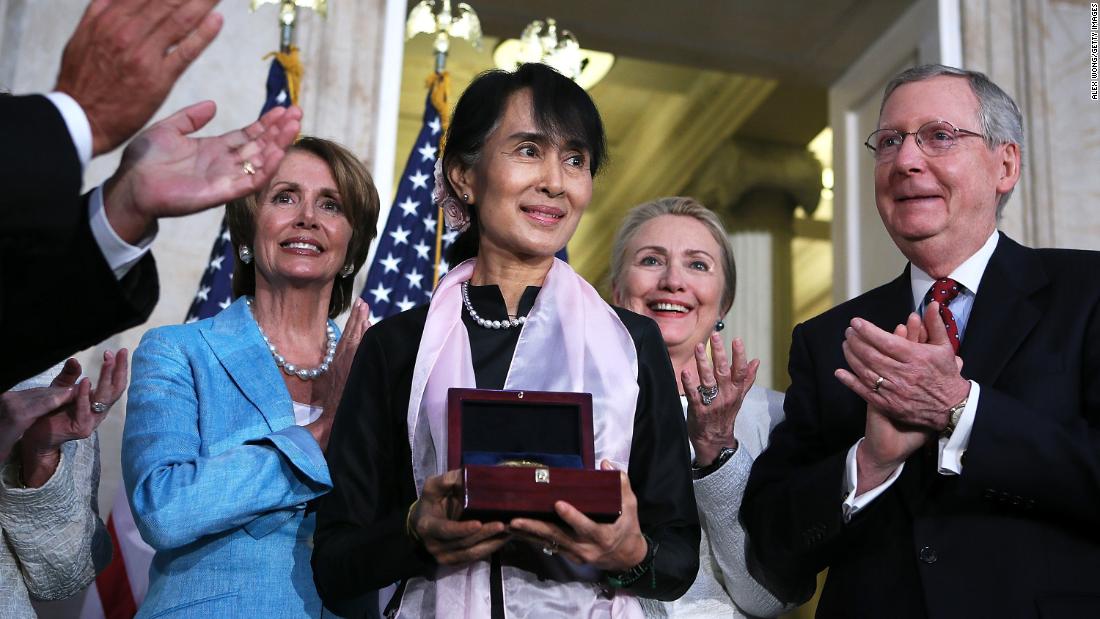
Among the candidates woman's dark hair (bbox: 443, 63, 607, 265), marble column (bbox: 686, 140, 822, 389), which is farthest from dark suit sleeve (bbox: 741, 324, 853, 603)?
marble column (bbox: 686, 140, 822, 389)

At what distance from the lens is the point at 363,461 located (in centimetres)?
230

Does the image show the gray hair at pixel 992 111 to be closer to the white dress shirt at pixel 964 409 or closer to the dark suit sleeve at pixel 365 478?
the white dress shirt at pixel 964 409

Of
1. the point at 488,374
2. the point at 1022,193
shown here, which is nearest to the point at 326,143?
the point at 488,374

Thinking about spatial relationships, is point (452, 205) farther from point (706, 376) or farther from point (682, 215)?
point (682, 215)

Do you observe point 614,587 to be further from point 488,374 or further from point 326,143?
point 326,143

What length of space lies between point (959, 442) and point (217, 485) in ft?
4.84

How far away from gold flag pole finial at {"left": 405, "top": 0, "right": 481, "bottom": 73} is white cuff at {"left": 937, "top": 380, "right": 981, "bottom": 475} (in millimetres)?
3251

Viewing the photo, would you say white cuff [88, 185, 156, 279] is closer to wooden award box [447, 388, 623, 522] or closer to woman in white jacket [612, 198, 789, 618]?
wooden award box [447, 388, 623, 522]

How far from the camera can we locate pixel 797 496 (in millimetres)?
2557

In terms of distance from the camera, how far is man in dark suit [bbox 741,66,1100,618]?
2.31 metres

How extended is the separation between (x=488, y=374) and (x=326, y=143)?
1216 millimetres

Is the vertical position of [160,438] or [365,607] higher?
[160,438]

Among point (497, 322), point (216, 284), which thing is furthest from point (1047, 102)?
point (497, 322)

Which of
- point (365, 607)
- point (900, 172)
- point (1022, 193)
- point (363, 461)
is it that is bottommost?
point (365, 607)
